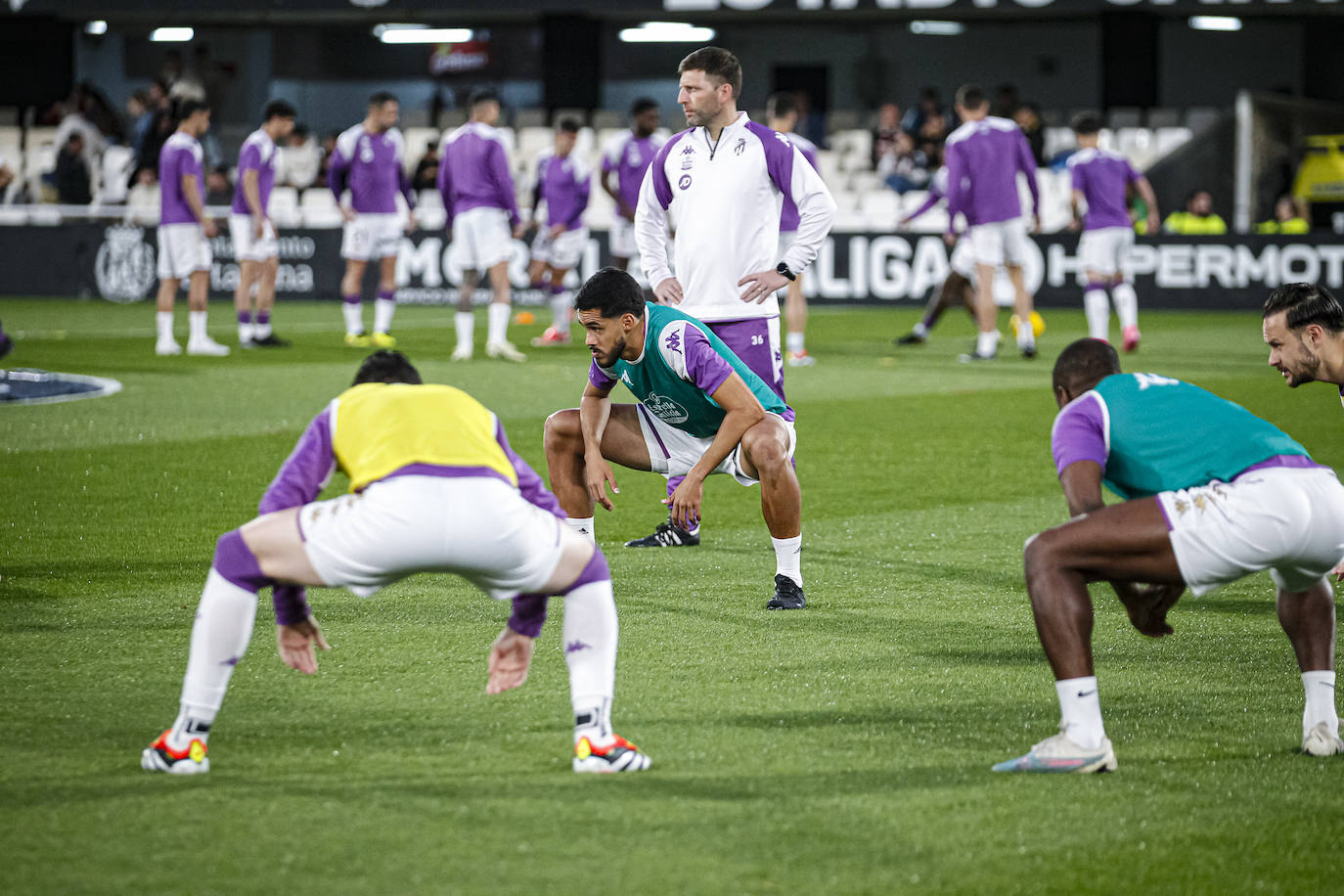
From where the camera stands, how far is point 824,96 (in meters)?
36.1

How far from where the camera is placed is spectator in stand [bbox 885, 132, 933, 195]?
87.7ft

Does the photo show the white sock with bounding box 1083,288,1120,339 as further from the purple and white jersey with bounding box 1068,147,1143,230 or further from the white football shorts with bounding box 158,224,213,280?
the white football shorts with bounding box 158,224,213,280

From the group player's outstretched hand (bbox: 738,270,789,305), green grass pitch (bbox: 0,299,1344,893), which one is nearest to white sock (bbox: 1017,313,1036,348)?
green grass pitch (bbox: 0,299,1344,893)

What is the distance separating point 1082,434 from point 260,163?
13746mm

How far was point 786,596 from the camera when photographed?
20.6 feet

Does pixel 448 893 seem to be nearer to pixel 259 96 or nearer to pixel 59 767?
pixel 59 767

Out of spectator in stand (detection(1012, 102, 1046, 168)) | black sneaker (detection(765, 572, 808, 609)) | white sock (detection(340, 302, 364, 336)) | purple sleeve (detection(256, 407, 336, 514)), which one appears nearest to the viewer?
purple sleeve (detection(256, 407, 336, 514))

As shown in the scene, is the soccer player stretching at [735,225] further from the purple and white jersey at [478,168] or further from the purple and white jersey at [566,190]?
the purple and white jersey at [566,190]

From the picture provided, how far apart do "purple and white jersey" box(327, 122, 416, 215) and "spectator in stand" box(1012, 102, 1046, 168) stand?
10.6 meters

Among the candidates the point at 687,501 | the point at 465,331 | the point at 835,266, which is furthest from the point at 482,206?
the point at 687,501

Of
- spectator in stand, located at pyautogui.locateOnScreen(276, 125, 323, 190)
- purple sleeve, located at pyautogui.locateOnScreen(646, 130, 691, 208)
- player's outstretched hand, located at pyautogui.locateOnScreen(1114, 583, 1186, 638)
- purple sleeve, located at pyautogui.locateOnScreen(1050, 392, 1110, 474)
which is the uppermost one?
spectator in stand, located at pyautogui.locateOnScreen(276, 125, 323, 190)

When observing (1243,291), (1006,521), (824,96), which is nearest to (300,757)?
(1006,521)

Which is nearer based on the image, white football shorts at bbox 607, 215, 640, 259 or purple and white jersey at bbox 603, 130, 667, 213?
purple and white jersey at bbox 603, 130, 667, 213

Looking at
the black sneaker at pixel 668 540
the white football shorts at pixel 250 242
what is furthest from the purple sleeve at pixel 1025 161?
the black sneaker at pixel 668 540
